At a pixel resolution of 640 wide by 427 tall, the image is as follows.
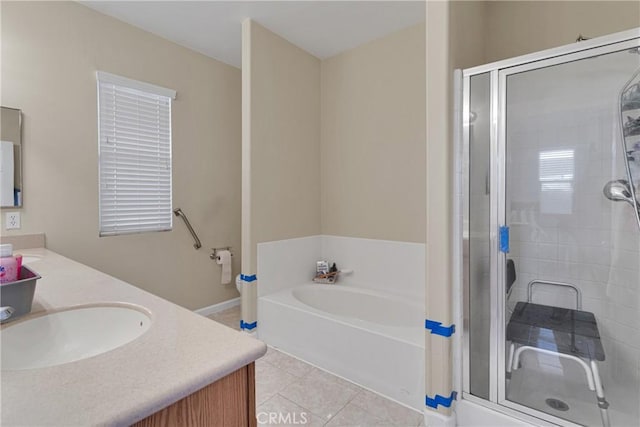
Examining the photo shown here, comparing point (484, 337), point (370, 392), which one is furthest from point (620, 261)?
point (370, 392)

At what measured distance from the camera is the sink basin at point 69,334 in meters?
0.83

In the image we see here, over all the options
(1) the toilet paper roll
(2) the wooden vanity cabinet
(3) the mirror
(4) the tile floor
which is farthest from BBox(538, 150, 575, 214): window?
(3) the mirror

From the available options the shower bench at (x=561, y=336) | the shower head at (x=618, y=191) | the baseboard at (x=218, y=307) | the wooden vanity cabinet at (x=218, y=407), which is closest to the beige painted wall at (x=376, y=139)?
the shower bench at (x=561, y=336)

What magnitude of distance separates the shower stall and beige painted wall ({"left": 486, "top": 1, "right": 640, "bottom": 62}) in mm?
715

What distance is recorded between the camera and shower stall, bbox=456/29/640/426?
63.7 inches

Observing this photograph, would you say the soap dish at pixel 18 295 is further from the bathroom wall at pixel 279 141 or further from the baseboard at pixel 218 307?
the baseboard at pixel 218 307

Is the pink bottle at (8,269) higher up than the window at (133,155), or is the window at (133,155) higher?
the window at (133,155)

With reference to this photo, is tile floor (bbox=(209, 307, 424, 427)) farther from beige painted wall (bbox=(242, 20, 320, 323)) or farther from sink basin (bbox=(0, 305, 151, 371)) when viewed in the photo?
sink basin (bbox=(0, 305, 151, 371))

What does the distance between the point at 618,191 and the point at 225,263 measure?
3.12 meters

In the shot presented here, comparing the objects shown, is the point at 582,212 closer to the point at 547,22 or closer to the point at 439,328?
the point at 439,328

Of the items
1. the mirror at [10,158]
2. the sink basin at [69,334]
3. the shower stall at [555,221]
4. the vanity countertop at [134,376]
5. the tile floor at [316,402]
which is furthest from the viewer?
the mirror at [10,158]

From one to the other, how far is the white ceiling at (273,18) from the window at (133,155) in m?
0.51

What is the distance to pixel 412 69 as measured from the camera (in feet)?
8.77

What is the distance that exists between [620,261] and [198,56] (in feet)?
12.1
